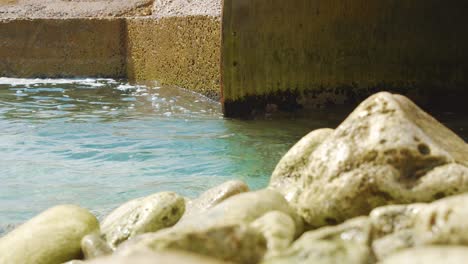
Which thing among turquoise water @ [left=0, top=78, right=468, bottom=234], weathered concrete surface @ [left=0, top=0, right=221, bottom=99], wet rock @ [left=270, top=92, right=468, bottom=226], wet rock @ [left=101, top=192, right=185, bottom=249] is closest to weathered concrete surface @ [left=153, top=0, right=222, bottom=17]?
weathered concrete surface @ [left=0, top=0, right=221, bottom=99]

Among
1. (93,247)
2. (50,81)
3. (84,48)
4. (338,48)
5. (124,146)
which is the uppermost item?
(338,48)

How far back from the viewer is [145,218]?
3.89 meters

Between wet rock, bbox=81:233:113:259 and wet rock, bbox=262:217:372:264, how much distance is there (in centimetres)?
122

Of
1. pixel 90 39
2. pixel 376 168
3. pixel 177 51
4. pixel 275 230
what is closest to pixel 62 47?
pixel 90 39

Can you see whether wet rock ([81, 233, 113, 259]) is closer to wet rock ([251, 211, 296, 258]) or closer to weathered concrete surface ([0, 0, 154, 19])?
wet rock ([251, 211, 296, 258])

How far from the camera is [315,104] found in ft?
30.0

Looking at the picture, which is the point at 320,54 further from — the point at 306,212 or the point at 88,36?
the point at 306,212

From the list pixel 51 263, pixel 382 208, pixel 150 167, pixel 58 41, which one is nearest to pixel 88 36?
pixel 58 41

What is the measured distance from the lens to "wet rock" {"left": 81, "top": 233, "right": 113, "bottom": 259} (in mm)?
3639

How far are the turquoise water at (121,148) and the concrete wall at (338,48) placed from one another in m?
0.53

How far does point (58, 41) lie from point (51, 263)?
30.8ft

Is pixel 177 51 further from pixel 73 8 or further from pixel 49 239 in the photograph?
pixel 49 239

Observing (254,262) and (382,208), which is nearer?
(254,262)

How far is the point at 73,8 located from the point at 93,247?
33.6 ft
